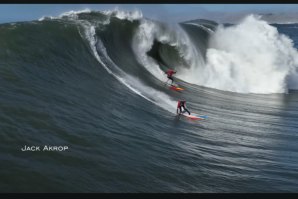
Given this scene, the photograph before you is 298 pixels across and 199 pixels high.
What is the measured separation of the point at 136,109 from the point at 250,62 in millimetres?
15771

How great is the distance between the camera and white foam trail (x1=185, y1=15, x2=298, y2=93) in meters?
26.2

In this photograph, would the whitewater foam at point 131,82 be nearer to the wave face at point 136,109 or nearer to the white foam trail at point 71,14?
the wave face at point 136,109

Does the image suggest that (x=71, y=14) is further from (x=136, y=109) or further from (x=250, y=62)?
(x=250, y=62)

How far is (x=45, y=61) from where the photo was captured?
16.1 m

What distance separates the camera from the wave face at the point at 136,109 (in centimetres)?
873

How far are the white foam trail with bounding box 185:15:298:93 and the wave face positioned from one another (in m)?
0.09

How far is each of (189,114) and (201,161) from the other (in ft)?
18.0

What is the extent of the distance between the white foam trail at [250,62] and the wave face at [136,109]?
93 millimetres

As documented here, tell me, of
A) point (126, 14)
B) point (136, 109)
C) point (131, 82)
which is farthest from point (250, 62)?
point (136, 109)

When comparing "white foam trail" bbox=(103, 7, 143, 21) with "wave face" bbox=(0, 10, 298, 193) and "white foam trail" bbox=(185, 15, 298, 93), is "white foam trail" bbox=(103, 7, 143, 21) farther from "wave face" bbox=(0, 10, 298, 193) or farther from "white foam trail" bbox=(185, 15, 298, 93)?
"white foam trail" bbox=(185, 15, 298, 93)

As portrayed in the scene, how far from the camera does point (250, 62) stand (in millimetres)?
28812

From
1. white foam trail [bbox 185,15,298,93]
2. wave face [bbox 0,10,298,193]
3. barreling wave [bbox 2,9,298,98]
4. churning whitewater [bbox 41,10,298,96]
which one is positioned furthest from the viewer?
white foam trail [bbox 185,15,298,93]

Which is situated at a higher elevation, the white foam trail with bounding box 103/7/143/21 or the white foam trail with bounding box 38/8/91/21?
the white foam trail with bounding box 103/7/143/21

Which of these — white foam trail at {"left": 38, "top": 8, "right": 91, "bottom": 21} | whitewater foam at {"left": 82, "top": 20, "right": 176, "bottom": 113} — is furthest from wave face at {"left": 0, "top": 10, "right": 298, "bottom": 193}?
white foam trail at {"left": 38, "top": 8, "right": 91, "bottom": 21}
